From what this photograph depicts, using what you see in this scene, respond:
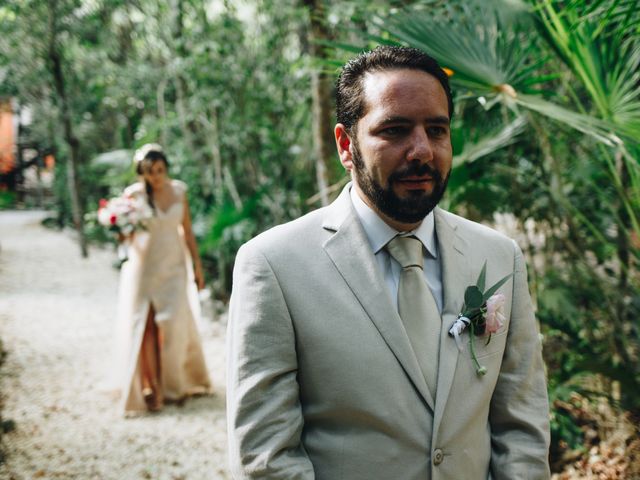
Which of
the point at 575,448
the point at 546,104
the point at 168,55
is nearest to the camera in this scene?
the point at 546,104

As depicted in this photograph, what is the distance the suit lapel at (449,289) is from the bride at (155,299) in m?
4.15

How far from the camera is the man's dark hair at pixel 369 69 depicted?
1573 mm

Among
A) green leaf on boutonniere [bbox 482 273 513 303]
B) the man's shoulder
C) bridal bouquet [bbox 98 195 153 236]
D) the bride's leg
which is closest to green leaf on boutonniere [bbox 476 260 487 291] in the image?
green leaf on boutonniere [bbox 482 273 513 303]

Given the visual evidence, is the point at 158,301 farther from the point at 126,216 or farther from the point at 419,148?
the point at 419,148

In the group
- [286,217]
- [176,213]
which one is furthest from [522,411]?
[286,217]

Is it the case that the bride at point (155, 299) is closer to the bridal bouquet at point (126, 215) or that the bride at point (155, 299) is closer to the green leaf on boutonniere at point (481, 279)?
the bridal bouquet at point (126, 215)

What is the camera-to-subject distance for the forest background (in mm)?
2951

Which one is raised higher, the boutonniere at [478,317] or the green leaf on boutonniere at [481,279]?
the green leaf on boutonniere at [481,279]

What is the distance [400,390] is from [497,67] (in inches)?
82.0

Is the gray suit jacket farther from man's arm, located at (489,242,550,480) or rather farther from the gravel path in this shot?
the gravel path

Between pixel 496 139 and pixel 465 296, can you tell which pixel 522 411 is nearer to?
pixel 465 296

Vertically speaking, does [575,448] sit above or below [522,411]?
below

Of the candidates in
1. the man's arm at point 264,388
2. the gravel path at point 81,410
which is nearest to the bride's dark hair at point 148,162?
the gravel path at point 81,410

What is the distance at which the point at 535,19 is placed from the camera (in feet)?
9.59
